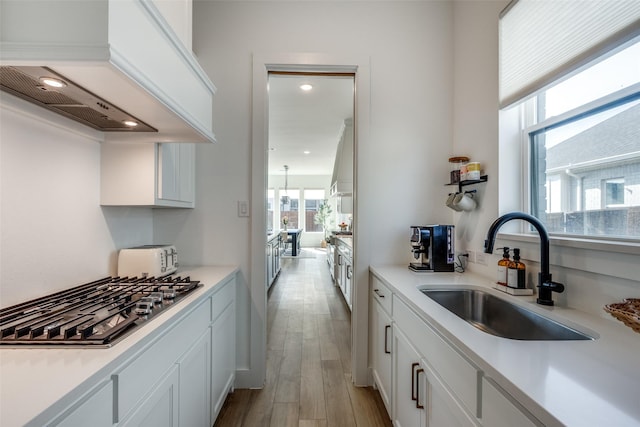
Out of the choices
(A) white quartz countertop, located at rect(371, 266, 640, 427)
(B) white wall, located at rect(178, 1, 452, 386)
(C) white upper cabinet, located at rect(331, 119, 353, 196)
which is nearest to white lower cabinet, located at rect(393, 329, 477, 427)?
(A) white quartz countertop, located at rect(371, 266, 640, 427)

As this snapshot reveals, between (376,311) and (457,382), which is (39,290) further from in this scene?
(376,311)

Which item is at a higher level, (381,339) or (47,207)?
(47,207)

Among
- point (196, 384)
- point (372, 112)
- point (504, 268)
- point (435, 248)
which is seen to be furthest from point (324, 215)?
point (196, 384)

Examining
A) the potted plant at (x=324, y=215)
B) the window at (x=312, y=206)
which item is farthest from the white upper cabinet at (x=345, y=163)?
the window at (x=312, y=206)

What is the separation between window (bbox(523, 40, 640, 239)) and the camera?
1137 millimetres

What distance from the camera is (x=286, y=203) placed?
1096 cm

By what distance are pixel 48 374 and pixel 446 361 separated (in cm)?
113

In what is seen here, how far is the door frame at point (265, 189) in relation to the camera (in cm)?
214

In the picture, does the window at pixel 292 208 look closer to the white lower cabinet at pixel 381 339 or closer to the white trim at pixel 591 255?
the white lower cabinet at pixel 381 339

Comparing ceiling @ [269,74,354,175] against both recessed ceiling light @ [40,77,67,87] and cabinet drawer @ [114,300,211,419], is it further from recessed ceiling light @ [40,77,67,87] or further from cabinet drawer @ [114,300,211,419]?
cabinet drawer @ [114,300,211,419]

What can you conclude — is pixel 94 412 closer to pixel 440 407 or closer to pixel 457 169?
pixel 440 407

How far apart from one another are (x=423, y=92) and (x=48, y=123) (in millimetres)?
2268

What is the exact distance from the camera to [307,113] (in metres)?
4.39

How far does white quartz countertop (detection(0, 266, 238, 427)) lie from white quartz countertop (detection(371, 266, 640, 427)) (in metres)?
0.97
